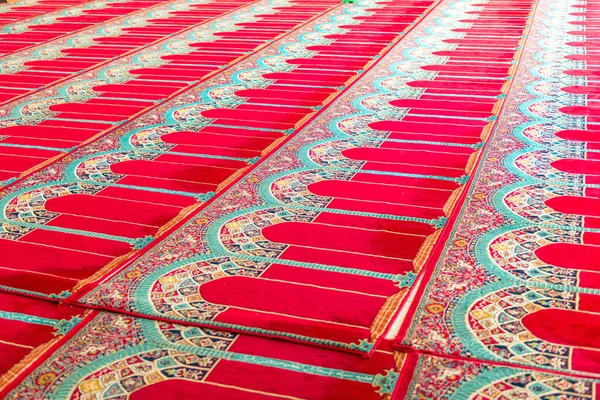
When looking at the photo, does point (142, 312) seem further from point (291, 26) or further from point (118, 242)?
point (291, 26)

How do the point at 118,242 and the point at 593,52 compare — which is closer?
the point at 118,242

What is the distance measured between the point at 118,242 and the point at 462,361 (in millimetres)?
1201

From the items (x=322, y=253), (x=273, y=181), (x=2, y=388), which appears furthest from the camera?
(x=273, y=181)

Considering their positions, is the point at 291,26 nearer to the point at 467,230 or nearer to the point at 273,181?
the point at 273,181

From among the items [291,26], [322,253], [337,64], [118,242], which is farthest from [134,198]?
[291,26]

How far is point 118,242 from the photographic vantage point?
2.50m

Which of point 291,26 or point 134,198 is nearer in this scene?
point 134,198

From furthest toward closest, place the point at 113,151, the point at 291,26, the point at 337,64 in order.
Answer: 1. the point at 291,26
2. the point at 337,64
3. the point at 113,151

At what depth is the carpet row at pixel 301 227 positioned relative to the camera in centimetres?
184

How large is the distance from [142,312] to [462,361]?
838 millimetres

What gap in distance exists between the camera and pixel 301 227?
2.61 metres

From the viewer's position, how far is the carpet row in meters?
1.84

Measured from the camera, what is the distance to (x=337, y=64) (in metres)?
5.10

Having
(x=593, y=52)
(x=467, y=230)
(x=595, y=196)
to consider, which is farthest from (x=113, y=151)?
(x=593, y=52)
